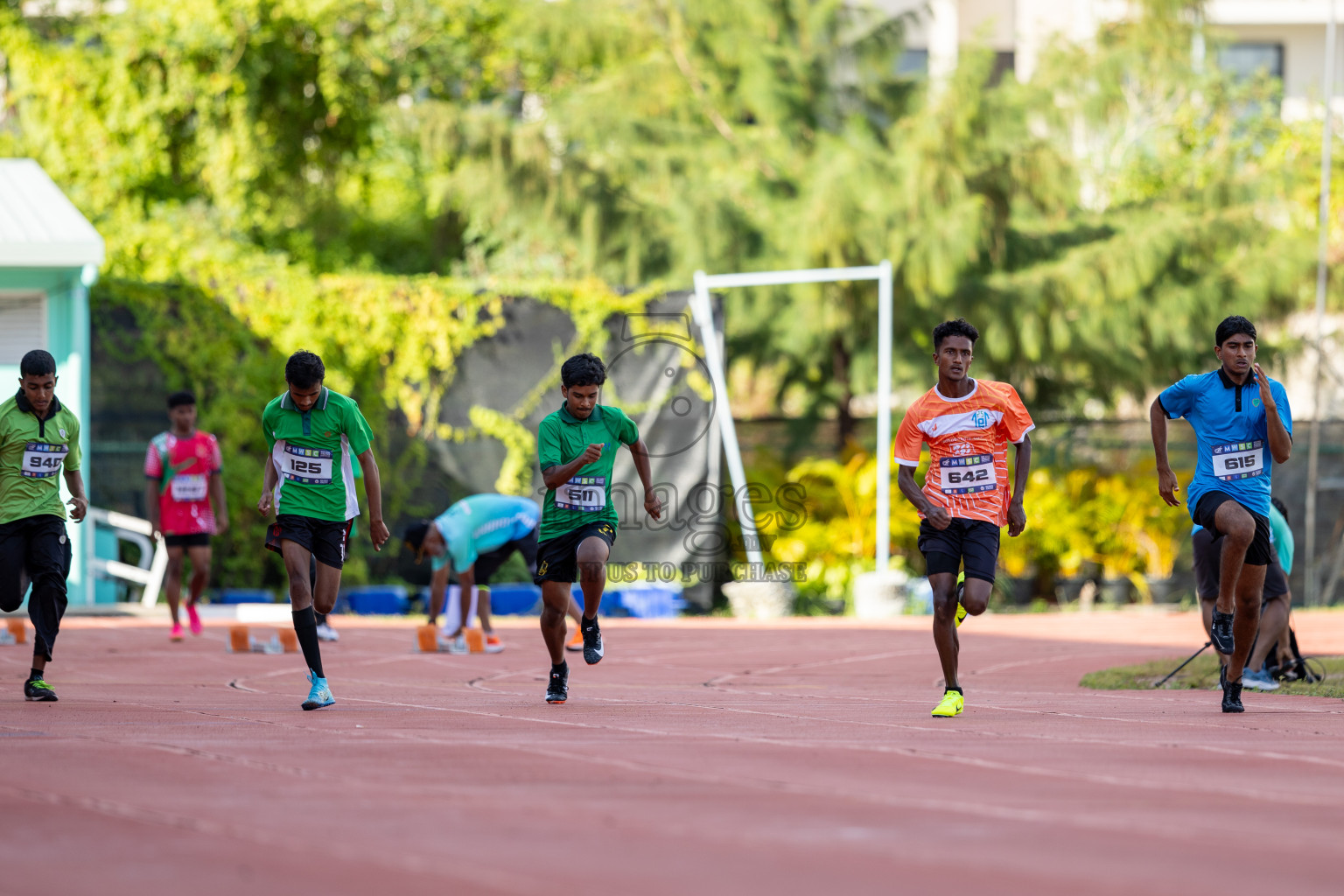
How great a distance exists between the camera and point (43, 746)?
6.48 m

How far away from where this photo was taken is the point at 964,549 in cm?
788

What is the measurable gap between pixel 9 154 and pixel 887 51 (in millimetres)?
14326

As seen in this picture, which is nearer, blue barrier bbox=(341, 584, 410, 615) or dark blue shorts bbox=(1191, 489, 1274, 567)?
dark blue shorts bbox=(1191, 489, 1274, 567)

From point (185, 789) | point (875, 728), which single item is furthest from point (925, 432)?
point (185, 789)

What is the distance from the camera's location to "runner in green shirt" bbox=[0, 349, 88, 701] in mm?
8797

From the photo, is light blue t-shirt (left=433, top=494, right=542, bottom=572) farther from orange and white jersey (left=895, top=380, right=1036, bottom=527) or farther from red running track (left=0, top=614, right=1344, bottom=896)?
orange and white jersey (left=895, top=380, right=1036, bottom=527)

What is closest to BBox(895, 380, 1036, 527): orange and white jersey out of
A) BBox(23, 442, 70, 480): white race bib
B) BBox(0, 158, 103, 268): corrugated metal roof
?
BBox(23, 442, 70, 480): white race bib

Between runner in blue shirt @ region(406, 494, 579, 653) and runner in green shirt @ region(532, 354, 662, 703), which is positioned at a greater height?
runner in green shirt @ region(532, 354, 662, 703)

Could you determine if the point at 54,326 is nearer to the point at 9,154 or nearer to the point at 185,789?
the point at 9,154

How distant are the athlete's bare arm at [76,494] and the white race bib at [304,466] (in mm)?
1447

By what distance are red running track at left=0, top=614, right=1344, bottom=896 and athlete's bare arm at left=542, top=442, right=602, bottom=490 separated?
3.83 feet

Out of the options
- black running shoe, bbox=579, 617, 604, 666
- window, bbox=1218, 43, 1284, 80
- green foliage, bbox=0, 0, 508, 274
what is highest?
window, bbox=1218, 43, 1284, 80

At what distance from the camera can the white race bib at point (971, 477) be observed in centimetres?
794

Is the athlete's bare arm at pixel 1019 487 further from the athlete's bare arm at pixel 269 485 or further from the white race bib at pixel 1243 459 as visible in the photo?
the athlete's bare arm at pixel 269 485
